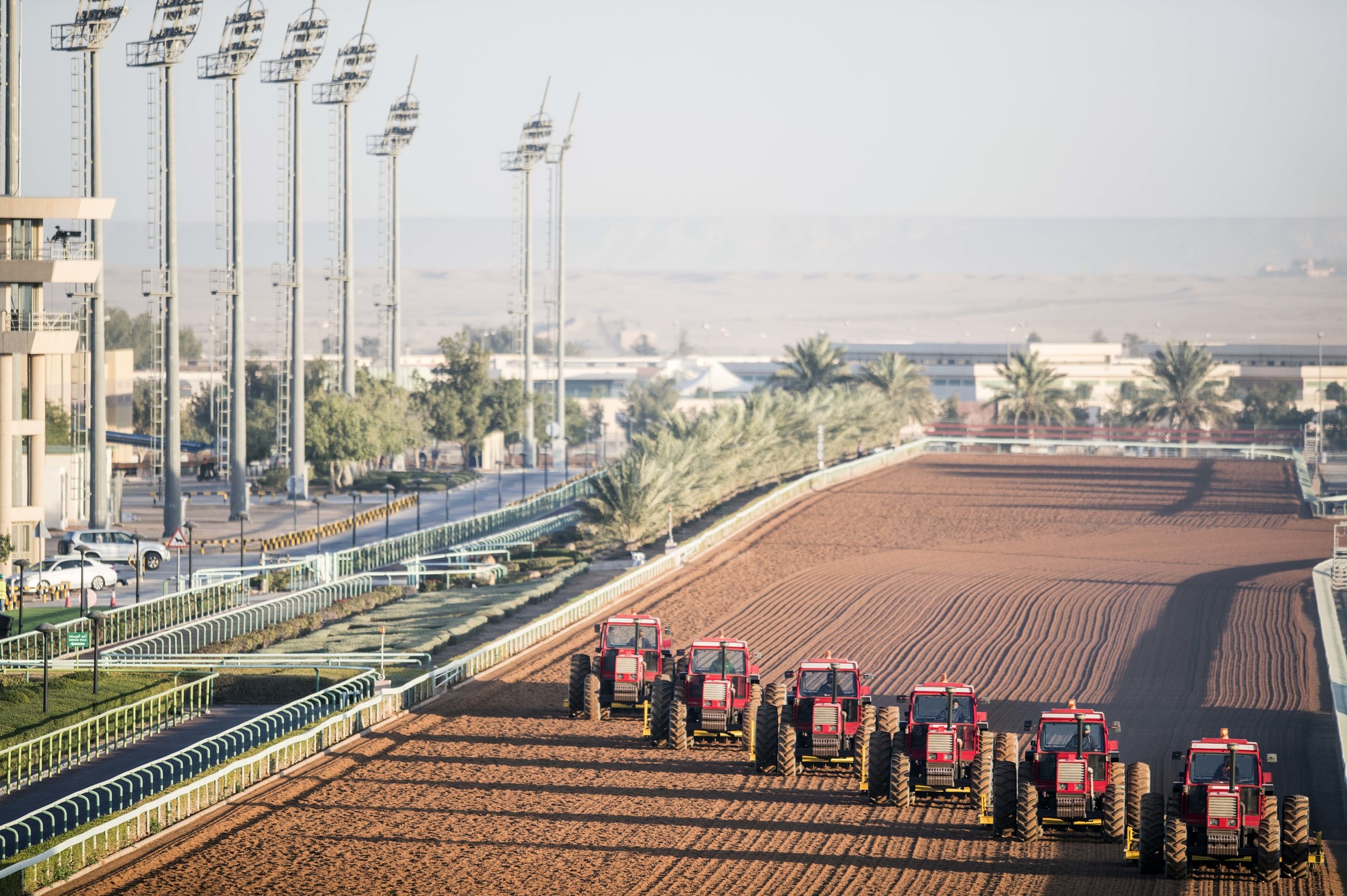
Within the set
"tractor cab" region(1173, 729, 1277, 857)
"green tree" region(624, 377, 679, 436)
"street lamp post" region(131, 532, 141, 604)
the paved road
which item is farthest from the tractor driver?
"green tree" region(624, 377, 679, 436)

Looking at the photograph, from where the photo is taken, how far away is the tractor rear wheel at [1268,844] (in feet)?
57.4

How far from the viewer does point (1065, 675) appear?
101 ft

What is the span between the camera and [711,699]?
78.5 feet

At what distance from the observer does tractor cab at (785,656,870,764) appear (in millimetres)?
22250

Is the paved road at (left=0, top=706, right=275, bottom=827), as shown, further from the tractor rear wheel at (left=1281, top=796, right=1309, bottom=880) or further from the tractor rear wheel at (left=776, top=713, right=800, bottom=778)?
the tractor rear wheel at (left=1281, top=796, right=1309, bottom=880)

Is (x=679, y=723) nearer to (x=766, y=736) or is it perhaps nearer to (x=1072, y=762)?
(x=766, y=736)

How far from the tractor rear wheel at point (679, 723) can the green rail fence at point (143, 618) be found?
45.7ft

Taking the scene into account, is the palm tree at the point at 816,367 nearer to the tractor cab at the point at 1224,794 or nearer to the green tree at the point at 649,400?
the green tree at the point at 649,400

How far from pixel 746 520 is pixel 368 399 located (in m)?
28.9

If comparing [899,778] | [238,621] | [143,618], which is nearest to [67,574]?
[143,618]

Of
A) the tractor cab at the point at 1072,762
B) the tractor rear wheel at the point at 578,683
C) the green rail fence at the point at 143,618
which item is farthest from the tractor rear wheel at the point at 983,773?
the green rail fence at the point at 143,618

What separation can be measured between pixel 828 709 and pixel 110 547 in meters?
31.9

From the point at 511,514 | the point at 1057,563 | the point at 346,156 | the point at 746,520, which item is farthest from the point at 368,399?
the point at 1057,563

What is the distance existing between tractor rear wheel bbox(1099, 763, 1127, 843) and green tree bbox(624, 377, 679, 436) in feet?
334
